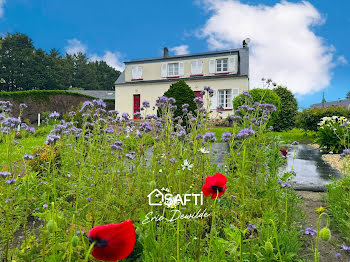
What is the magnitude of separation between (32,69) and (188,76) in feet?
91.1

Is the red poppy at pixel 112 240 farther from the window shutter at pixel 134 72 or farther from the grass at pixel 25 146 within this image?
the window shutter at pixel 134 72

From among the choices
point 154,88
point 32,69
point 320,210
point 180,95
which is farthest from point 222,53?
point 32,69

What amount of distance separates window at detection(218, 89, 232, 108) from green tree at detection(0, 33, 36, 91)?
3036cm

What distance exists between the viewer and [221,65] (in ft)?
67.6

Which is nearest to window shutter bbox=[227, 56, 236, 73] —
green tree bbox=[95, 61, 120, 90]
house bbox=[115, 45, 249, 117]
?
house bbox=[115, 45, 249, 117]

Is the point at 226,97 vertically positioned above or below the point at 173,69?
below

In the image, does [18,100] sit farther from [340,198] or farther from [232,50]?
[340,198]

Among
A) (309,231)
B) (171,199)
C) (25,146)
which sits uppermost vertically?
(171,199)

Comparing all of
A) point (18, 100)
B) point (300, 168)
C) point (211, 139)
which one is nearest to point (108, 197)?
point (211, 139)

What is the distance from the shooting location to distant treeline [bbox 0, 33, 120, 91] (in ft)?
121

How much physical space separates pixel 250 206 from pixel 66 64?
49.6 metres

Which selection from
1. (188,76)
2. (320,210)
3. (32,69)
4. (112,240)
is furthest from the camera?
(32,69)

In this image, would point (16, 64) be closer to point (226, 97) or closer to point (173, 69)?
point (173, 69)

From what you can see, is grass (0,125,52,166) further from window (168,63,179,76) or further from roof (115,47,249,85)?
roof (115,47,249,85)
